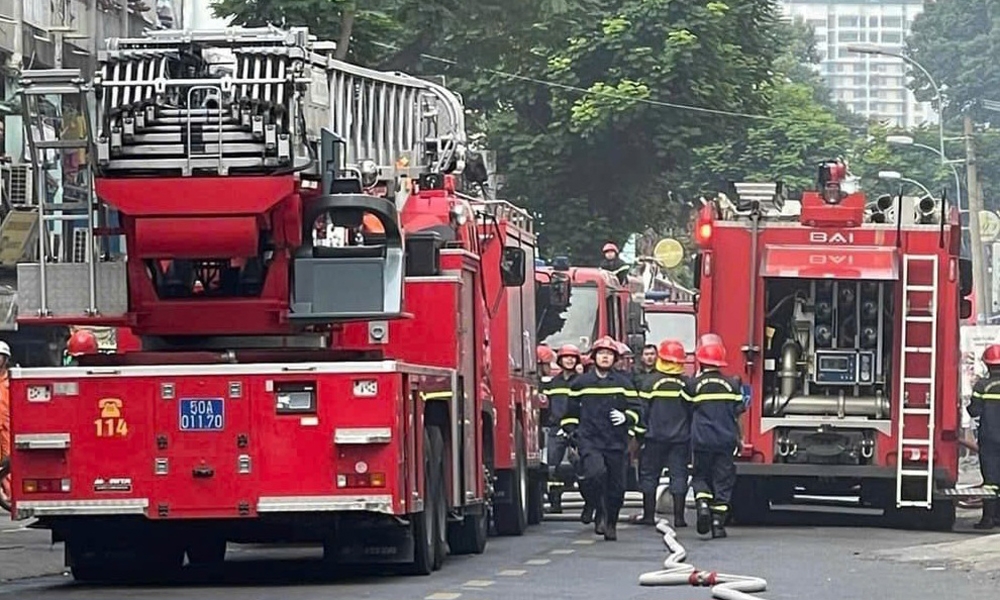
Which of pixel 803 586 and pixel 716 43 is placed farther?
pixel 716 43

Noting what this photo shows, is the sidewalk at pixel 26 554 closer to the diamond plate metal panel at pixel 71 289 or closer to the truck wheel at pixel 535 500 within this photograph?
the diamond plate metal panel at pixel 71 289

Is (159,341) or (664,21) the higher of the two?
(664,21)

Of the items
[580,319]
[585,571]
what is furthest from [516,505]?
[580,319]

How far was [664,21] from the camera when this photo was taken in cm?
4259

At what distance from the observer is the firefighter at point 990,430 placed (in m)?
22.7

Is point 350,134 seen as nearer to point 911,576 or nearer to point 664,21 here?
point 911,576

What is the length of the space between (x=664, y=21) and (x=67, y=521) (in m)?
27.9

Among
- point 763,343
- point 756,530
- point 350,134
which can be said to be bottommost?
point 756,530

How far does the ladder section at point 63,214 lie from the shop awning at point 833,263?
25.6 ft

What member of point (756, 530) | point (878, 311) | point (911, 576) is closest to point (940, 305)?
point (878, 311)

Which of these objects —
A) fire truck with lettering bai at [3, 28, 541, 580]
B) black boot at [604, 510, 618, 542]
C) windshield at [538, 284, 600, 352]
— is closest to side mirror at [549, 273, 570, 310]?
black boot at [604, 510, 618, 542]

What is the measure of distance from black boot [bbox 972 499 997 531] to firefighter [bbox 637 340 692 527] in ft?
9.24

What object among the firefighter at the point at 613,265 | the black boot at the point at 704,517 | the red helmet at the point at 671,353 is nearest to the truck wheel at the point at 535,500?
the red helmet at the point at 671,353

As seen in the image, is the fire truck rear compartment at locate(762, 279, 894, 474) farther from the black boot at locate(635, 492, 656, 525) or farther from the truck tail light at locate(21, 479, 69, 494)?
the truck tail light at locate(21, 479, 69, 494)
